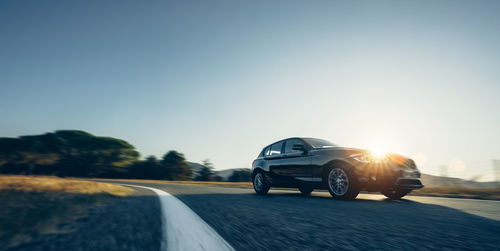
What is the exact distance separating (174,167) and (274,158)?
47328mm

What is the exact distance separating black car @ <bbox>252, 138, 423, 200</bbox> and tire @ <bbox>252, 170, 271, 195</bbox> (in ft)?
1.24

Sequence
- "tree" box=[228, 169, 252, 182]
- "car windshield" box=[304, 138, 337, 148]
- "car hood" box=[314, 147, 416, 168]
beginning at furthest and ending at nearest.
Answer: "tree" box=[228, 169, 252, 182] → "car windshield" box=[304, 138, 337, 148] → "car hood" box=[314, 147, 416, 168]

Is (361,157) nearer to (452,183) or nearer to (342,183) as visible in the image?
(342,183)

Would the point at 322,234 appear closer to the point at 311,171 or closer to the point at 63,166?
the point at 311,171

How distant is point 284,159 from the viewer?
8.54 m

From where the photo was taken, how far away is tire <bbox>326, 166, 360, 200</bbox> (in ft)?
20.5

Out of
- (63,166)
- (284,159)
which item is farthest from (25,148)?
(284,159)

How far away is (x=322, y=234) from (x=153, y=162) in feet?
180

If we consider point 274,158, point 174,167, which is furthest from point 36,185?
point 174,167

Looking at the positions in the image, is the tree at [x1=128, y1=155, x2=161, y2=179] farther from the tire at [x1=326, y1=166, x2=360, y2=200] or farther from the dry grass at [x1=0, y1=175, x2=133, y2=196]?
the tire at [x1=326, y1=166, x2=360, y2=200]

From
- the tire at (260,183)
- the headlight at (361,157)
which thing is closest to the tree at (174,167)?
the tire at (260,183)

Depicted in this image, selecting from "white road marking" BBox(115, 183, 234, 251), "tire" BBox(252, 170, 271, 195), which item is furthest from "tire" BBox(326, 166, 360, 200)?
"white road marking" BBox(115, 183, 234, 251)

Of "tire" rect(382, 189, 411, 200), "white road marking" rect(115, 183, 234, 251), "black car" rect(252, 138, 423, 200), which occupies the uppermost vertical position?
"black car" rect(252, 138, 423, 200)

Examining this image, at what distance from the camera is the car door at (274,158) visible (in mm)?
8742
